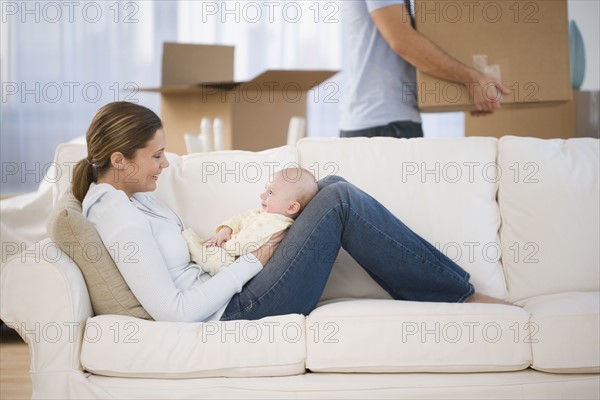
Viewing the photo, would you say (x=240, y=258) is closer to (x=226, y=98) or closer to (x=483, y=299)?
(x=483, y=299)

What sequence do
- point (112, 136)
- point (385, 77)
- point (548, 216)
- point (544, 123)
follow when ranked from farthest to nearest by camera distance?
1. point (544, 123)
2. point (385, 77)
3. point (548, 216)
4. point (112, 136)

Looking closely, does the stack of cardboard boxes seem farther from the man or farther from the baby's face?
the baby's face

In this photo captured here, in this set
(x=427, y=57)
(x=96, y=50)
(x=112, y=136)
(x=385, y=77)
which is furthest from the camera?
(x=96, y=50)

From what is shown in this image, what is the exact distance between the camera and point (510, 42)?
246 centimetres

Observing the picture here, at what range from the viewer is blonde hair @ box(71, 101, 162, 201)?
6.42 feet

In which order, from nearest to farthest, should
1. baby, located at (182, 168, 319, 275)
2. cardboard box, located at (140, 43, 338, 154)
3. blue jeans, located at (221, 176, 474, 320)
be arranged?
blue jeans, located at (221, 176, 474, 320) < baby, located at (182, 168, 319, 275) < cardboard box, located at (140, 43, 338, 154)

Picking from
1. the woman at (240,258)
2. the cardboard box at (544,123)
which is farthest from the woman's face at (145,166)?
the cardboard box at (544,123)

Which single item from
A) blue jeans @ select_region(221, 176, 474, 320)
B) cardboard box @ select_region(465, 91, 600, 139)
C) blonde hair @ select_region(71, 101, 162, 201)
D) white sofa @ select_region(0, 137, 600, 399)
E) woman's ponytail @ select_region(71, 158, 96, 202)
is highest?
cardboard box @ select_region(465, 91, 600, 139)

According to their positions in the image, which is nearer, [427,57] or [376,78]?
[427,57]

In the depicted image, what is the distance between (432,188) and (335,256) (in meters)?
0.47

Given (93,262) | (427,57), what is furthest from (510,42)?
(93,262)

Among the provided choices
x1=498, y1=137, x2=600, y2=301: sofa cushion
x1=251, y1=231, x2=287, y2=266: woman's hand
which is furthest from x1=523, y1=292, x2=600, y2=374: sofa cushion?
x1=251, y1=231, x2=287, y2=266: woman's hand

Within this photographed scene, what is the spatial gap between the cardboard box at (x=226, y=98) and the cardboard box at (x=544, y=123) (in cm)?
79

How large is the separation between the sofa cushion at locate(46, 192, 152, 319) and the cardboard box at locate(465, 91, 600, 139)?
6.85ft
